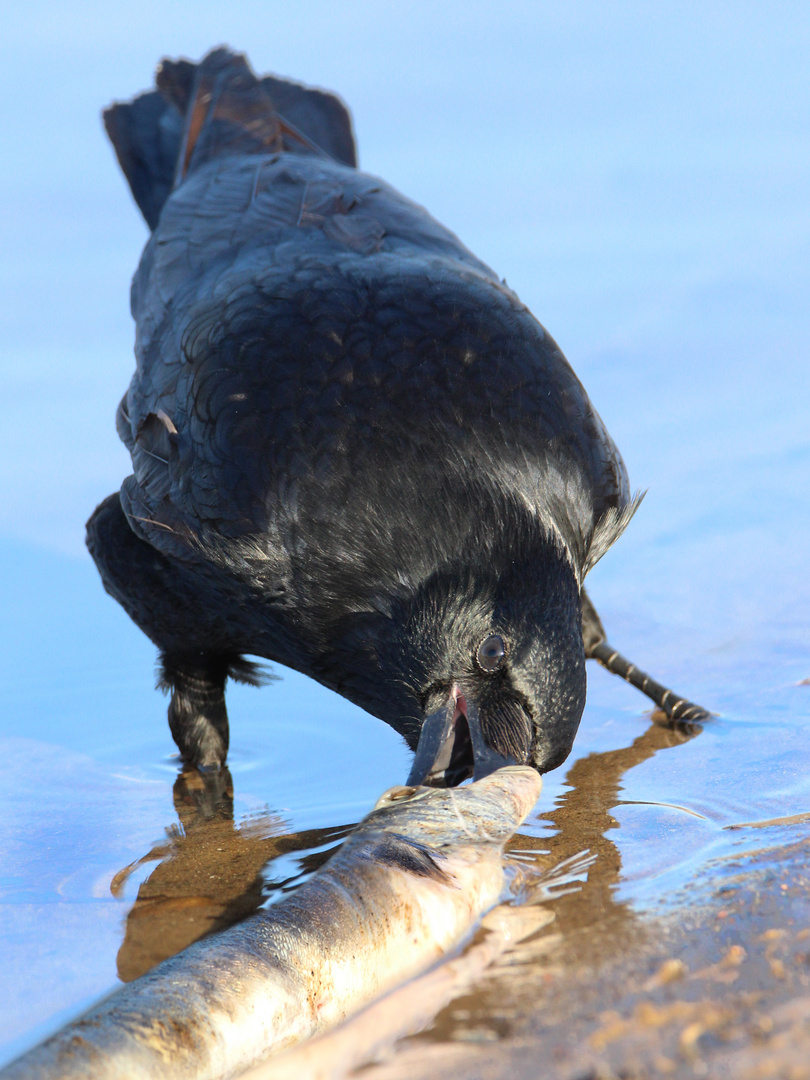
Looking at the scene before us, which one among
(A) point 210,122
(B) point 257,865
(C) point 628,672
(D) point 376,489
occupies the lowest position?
(B) point 257,865

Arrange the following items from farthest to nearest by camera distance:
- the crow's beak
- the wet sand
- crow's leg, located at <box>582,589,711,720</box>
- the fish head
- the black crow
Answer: crow's leg, located at <box>582,589,711,720</box> < the black crow < the crow's beak < the fish head < the wet sand

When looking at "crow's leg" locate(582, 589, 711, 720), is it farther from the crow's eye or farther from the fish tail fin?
the fish tail fin

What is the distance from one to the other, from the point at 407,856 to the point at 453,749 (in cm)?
74

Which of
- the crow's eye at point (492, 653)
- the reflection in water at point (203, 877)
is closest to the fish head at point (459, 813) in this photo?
the crow's eye at point (492, 653)

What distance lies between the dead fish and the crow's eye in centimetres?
45

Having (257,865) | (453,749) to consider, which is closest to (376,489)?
(453,749)

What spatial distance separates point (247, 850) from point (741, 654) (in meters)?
2.37

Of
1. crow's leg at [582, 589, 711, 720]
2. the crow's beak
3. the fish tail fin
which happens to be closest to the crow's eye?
the crow's beak

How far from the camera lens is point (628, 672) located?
179 inches

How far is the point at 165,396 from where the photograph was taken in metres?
3.77

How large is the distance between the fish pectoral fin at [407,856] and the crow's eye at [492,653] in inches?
26.9

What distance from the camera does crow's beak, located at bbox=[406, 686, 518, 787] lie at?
2.77 meters

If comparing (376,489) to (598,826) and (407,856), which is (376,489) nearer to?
(598,826)

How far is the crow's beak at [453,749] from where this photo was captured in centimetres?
277
